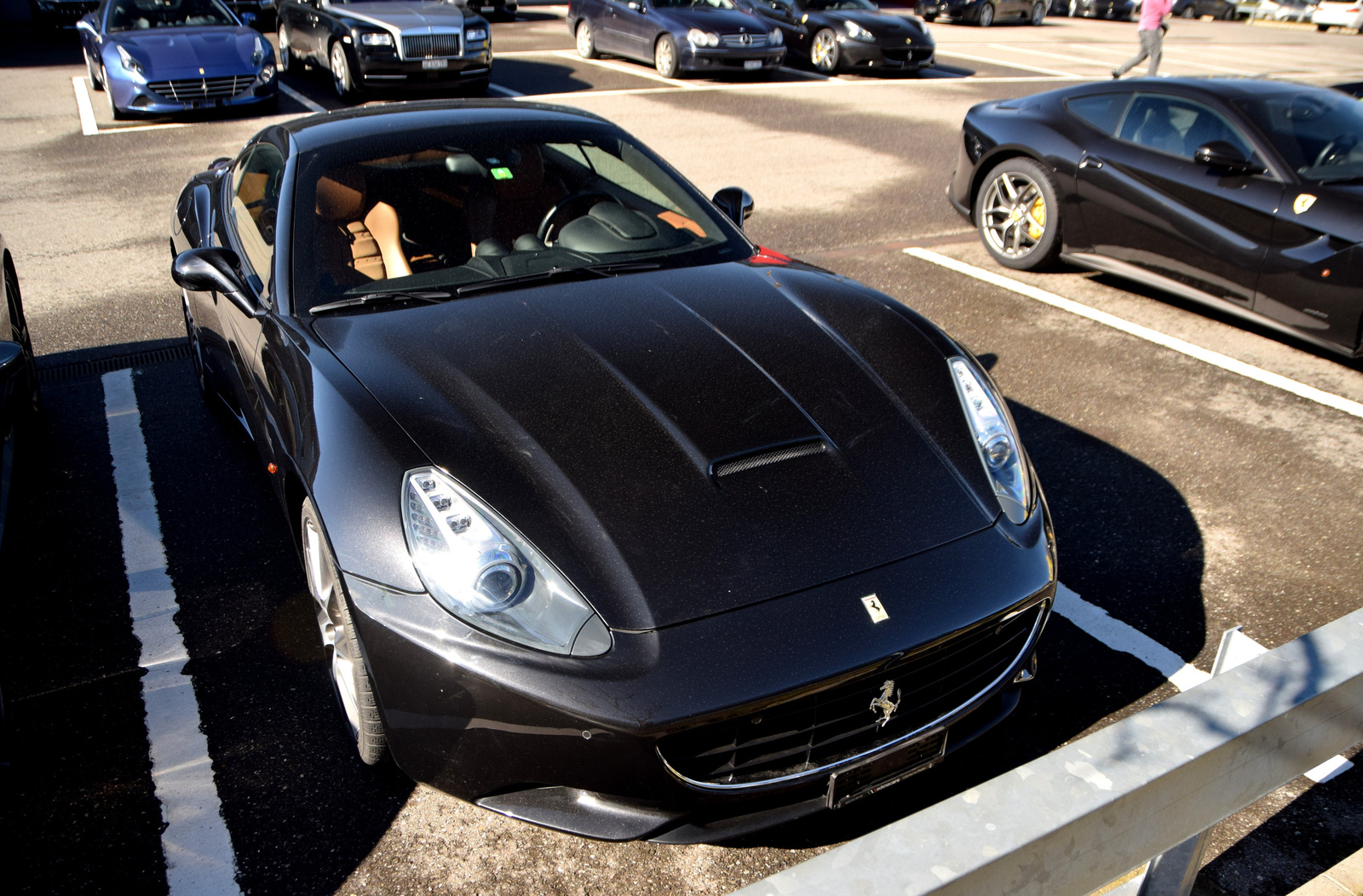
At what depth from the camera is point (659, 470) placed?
2.62 meters

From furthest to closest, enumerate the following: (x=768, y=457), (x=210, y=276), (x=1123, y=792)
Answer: (x=210, y=276)
(x=768, y=457)
(x=1123, y=792)

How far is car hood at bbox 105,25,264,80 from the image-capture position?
1134cm

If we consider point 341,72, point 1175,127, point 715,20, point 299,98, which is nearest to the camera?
point 1175,127

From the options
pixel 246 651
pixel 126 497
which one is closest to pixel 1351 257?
pixel 246 651

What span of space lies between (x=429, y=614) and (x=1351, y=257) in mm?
5022

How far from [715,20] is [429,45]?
4435 millimetres

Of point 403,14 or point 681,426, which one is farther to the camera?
point 403,14

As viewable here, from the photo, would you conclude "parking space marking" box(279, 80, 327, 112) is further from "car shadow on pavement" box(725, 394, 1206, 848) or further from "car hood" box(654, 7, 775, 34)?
"car shadow on pavement" box(725, 394, 1206, 848)

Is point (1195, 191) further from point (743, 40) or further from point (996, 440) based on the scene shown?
point (743, 40)

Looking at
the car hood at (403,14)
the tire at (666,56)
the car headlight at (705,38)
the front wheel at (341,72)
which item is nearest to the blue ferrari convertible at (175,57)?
the front wheel at (341,72)

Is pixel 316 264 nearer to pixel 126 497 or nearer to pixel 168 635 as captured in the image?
pixel 168 635

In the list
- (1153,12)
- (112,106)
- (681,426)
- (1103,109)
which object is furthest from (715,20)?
(681,426)

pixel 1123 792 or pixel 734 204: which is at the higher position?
pixel 734 204

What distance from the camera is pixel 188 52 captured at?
11555mm
